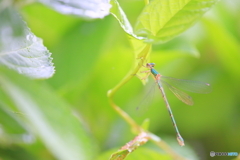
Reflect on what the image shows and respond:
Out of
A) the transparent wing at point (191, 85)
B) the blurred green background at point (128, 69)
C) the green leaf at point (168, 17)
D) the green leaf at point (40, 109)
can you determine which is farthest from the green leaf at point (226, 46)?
the green leaf at point (40, 109)

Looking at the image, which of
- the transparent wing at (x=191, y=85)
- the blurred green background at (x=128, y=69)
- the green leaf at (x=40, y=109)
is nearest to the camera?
the green leaf at (x=40, y=109)

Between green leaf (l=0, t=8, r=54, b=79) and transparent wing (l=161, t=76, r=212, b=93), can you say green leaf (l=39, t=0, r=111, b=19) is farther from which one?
transparent wing (l=161, t=76, r=212, b=93)

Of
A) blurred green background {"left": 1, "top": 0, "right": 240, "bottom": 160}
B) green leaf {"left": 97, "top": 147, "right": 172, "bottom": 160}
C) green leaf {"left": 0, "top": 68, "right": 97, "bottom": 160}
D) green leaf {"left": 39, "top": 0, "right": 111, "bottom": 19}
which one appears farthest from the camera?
blurred green background {"left": 1, "top": 0, "right": 240, "bottom": 160}

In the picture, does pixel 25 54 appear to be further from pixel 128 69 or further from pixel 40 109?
pixel 128 69

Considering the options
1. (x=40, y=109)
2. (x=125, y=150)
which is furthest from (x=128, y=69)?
(x=40, y=109)

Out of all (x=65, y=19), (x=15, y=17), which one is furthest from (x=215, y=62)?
(x=15, y=17)

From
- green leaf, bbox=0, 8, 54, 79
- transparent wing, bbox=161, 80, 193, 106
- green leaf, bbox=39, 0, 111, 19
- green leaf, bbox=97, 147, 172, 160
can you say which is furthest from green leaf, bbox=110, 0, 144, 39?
transparent wing, bbox=161, 80, 193, 106

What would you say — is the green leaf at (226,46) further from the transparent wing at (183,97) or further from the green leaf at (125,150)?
the green leaf at (125,150)
